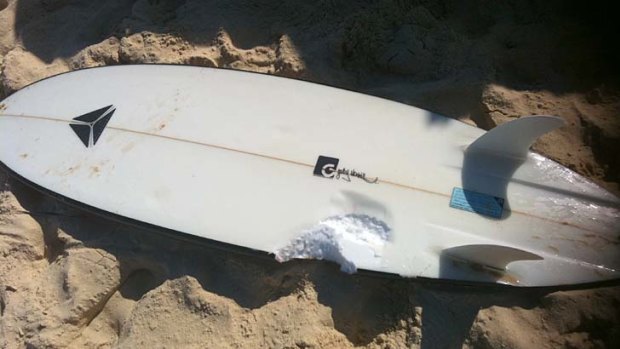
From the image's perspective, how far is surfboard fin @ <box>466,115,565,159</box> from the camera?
1.87 metres

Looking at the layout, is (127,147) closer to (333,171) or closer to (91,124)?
(91,124)

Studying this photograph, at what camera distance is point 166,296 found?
2.12 metres

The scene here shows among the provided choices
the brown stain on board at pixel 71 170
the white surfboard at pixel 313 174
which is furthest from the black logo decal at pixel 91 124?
the brown stain on board at pixel 71 170

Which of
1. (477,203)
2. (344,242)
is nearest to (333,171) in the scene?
(344,242)

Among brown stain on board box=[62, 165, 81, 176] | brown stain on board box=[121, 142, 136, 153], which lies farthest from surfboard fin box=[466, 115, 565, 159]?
brown stain on board box=[62, 165, 81, 176]

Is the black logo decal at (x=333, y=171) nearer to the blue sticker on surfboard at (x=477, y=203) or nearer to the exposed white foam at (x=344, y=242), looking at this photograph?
the exposed white foam at (x=344, y=242)

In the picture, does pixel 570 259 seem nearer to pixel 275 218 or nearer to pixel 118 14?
pixel 275 218

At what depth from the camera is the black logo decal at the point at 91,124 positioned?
8.15ft

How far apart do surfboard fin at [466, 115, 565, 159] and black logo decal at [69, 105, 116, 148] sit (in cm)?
173

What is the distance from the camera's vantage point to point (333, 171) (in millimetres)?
2195

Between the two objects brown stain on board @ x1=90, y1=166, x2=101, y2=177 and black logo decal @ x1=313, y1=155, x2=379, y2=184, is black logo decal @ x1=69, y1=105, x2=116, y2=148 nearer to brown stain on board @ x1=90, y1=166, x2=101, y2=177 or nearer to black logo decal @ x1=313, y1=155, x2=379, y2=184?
brown stain on board @ x1=90, y1=166, x2=101, y2=177

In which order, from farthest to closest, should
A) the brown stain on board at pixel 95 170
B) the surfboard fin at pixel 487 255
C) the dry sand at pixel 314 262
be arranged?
the brown stain on board at pixel 95 170 → the dry sand at pixel 314 262 → the surfboard fin at pixel 487 255

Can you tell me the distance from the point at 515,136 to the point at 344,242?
0.79 metres

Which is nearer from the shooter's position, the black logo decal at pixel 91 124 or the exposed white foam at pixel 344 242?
the exposed white foam at pixel 344 242
